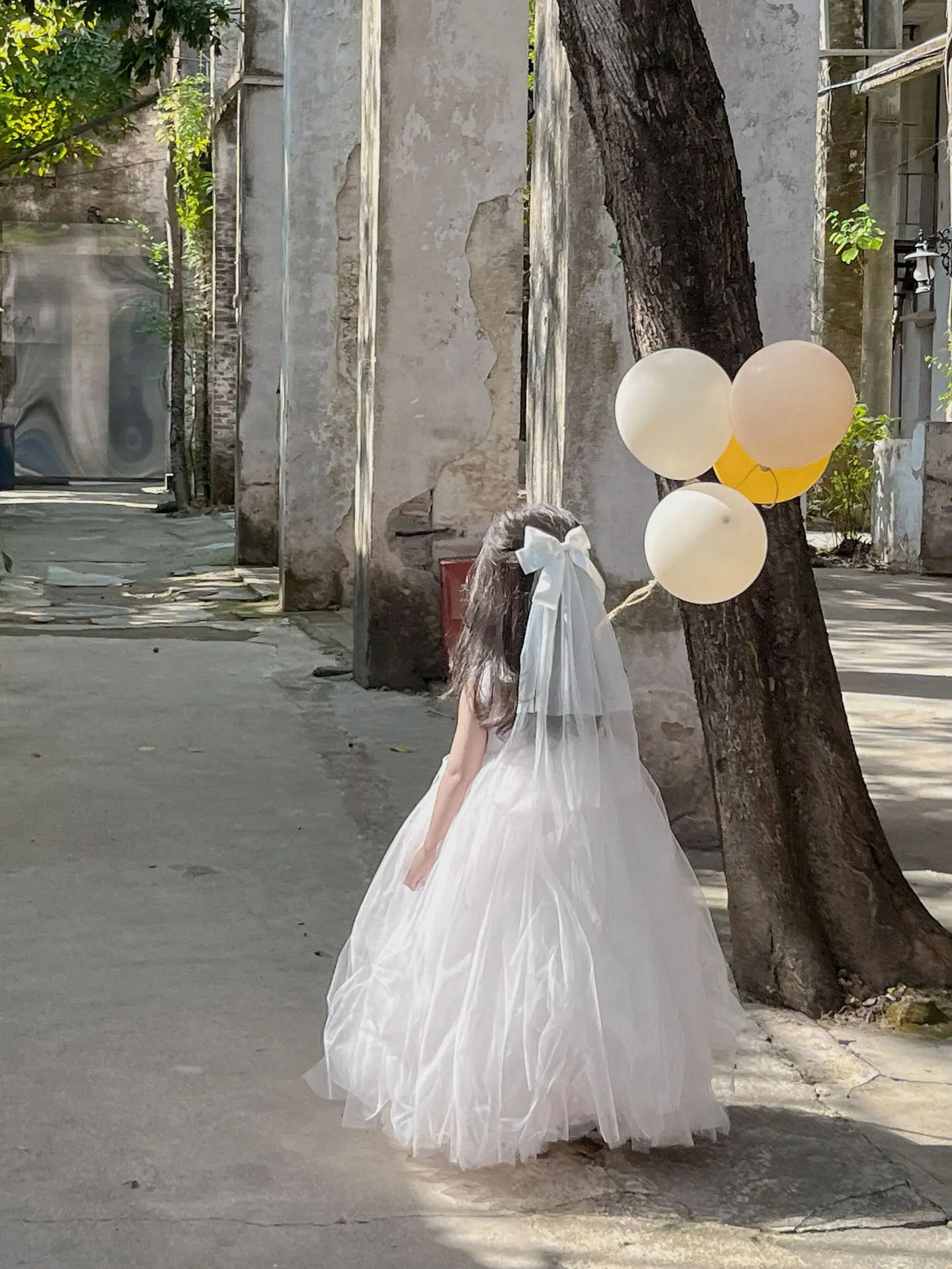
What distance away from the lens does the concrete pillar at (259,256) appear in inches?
504

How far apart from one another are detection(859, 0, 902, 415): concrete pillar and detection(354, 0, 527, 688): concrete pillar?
11076 millimetres

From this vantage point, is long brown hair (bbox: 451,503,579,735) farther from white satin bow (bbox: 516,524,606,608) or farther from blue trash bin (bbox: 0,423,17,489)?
blue trash bin (bbox: 0,423,17,489)

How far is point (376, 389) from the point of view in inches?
305

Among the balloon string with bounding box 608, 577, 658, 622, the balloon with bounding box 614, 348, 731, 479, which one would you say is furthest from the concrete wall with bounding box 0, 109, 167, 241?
the balloon with bounding box 614, 348, 731, 479

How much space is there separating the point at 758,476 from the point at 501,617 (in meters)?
0.68

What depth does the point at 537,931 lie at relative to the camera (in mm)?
2922

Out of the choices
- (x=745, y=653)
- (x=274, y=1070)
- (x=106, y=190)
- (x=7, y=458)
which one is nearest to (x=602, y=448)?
(x=745, y=653)

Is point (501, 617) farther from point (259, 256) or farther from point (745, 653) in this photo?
point (259, 256)

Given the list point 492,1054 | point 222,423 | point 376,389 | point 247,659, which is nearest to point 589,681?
point 492,1054

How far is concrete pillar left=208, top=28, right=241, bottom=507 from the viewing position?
17359 millimetres

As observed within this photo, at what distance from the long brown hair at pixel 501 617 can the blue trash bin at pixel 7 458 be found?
22.8 meters

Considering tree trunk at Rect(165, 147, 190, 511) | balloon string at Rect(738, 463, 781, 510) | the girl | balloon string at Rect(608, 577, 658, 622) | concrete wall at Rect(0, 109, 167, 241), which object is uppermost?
concrete wall at Rect(0, 109, 167, 241)

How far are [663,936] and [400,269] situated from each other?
526 cm

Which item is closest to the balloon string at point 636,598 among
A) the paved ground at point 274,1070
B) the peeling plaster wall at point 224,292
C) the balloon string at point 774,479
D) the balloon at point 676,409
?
the paved ground at point 274,1070
